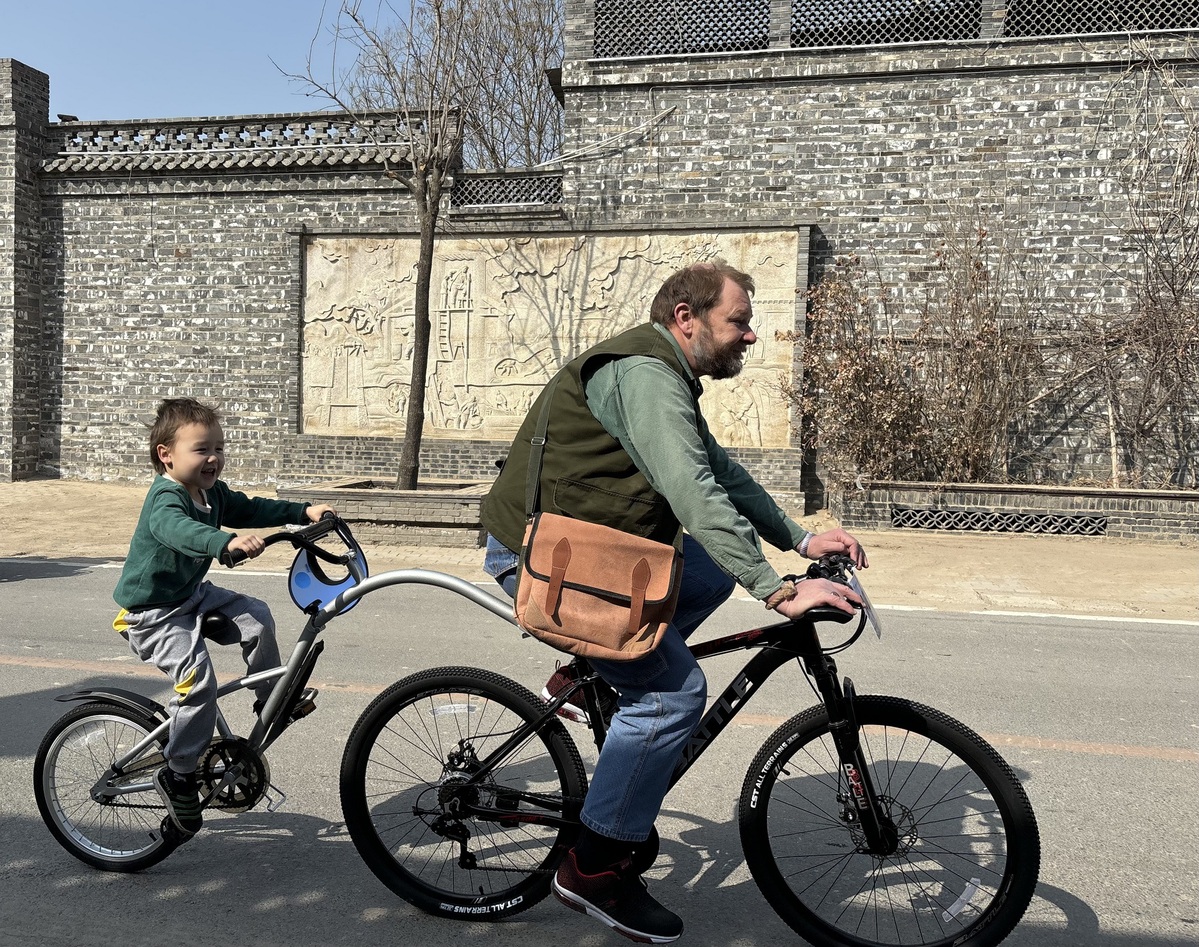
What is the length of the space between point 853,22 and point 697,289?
46.1 ft

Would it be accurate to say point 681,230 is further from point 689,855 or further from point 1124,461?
point 689,855

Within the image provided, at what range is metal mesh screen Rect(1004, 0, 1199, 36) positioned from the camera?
14.3 meters

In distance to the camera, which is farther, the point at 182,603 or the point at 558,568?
the point at 182,603

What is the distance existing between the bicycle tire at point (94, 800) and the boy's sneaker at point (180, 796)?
0.12 meters

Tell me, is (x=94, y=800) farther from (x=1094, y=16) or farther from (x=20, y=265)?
(x=20, y=265)

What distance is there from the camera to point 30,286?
17500 millimetres

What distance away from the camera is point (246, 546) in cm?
305

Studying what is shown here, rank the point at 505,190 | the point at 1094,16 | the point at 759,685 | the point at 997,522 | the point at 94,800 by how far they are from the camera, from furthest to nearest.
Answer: the point at 505,190, the point at 1094,16, the point at 997,522, the point at 94,800, the point at 759,685

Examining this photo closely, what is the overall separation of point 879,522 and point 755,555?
10.9 metres

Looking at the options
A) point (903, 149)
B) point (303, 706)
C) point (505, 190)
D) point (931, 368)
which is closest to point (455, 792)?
point (303, 706)

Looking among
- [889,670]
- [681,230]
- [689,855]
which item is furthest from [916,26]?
[689,855]

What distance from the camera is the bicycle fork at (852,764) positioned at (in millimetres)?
3004

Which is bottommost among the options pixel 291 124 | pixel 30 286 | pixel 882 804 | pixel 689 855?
pixel 689 855

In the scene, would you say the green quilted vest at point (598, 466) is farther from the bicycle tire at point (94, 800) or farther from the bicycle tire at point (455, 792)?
the bicycle tire at point (94, 800)
